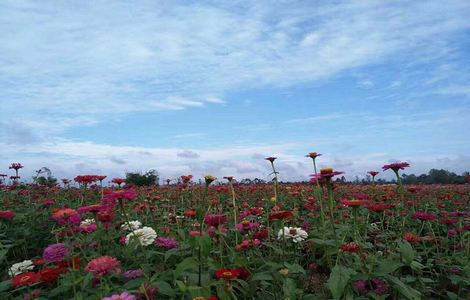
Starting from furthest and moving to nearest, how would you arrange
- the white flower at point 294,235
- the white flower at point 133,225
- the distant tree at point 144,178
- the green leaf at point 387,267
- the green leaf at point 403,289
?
1. the distant tree at point 144,178
2. the white flower at point 133,225
3. the white flower at point 294,235
4. the green leaf at point 387,267
5. the green leaf at point 403,289

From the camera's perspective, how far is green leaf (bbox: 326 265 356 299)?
2355 mm

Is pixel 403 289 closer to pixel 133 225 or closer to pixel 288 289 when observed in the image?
pixel 288 289

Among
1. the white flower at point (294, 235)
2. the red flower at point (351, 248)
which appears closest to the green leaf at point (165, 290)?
the red flower at point (351, 248)

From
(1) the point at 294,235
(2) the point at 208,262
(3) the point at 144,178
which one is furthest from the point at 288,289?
(3) the point at 144,178

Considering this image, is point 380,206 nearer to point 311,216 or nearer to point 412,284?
point 412,284

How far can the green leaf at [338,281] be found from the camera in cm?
236

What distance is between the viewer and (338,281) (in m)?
2.42

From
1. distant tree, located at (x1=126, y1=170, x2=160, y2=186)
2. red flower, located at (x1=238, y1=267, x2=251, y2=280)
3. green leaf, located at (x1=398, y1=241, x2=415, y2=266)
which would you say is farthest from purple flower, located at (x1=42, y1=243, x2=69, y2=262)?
distant tree, located at (x1=126, y1=170, x2=160, y2=186)

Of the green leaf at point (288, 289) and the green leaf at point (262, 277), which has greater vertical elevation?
the green leaf at point (262, 277)

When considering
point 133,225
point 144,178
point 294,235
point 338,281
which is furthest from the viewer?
point 144,178

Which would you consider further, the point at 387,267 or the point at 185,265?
the point at 387,267

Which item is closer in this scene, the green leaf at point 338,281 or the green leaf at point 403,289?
the green leaf at point 338,281

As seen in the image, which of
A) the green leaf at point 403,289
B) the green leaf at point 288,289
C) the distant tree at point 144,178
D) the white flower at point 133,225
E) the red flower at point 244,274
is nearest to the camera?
the green leaf at point 288,289

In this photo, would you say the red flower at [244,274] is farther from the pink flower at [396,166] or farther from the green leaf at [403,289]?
the pink flower at [396,166]
